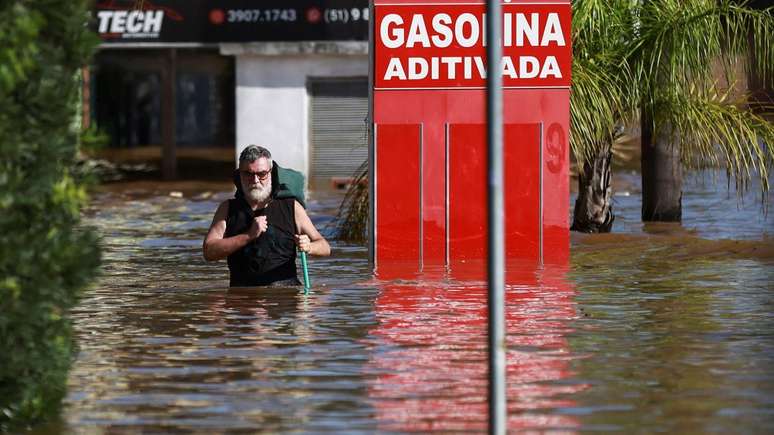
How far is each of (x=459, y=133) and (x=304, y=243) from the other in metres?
4.04

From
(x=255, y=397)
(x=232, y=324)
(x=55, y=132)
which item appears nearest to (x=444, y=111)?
(x=232, y=324)

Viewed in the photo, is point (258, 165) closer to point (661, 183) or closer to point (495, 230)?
point (495, 230)

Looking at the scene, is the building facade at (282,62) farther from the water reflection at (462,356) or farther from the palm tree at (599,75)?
the water reflection at (462,356)

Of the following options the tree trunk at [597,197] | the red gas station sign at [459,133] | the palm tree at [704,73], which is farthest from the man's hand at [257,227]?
the tree trunk at [597,197]

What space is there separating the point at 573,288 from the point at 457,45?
9.67 ft

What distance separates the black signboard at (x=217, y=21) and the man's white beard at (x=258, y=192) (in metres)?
21.2

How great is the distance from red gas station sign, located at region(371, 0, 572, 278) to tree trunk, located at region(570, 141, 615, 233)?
3.70 metres

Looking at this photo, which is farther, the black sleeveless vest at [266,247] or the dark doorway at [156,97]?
the dark doorway at [156,97]

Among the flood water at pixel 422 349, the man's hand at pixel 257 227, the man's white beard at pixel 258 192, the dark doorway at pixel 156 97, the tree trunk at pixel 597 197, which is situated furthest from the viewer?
the dark doorway at pixel 156 97

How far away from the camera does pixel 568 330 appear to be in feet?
39.2

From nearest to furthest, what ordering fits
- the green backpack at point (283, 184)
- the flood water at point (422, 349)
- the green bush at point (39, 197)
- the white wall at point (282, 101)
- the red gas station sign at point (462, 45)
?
the green bush at point (39, 197), the flood water at point (422, 349), the green backpack at point (283, 184), the red gas station sign at point (462, 45), the white wall at point (282, 101)

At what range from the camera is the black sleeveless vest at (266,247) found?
13.6 meters

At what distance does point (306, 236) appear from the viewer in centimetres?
1341

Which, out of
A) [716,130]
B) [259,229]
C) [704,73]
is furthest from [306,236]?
[704,73]
